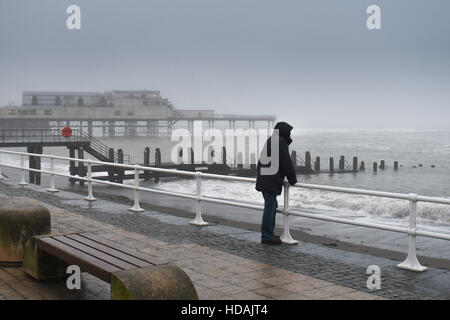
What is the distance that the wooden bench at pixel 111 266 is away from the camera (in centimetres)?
423

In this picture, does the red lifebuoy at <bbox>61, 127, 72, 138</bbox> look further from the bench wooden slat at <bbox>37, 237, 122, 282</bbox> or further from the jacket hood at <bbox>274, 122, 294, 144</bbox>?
the bench wooden slat at <bbox>37, 237, 122, 282</bbox>

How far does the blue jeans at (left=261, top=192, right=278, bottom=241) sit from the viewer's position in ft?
25.8

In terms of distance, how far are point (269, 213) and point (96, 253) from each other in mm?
3313

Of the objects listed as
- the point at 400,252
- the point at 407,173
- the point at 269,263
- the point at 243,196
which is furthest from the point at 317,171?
the point at 269,263

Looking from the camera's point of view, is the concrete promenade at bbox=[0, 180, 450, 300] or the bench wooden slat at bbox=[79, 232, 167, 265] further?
the concrete promenade at bbox=[0, 180, 450, 300]

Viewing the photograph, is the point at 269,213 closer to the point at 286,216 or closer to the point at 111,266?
the point at 286,216

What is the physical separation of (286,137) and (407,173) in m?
59.4

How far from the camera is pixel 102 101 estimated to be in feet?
538

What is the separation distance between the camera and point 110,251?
5.26m

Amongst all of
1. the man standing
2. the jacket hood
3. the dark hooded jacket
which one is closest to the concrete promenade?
the man standing

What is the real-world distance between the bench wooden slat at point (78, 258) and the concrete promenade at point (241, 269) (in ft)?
1.39

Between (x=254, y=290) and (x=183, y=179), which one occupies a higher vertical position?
(x=254, y=290)

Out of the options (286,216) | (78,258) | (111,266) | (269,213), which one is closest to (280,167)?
(269,213)
